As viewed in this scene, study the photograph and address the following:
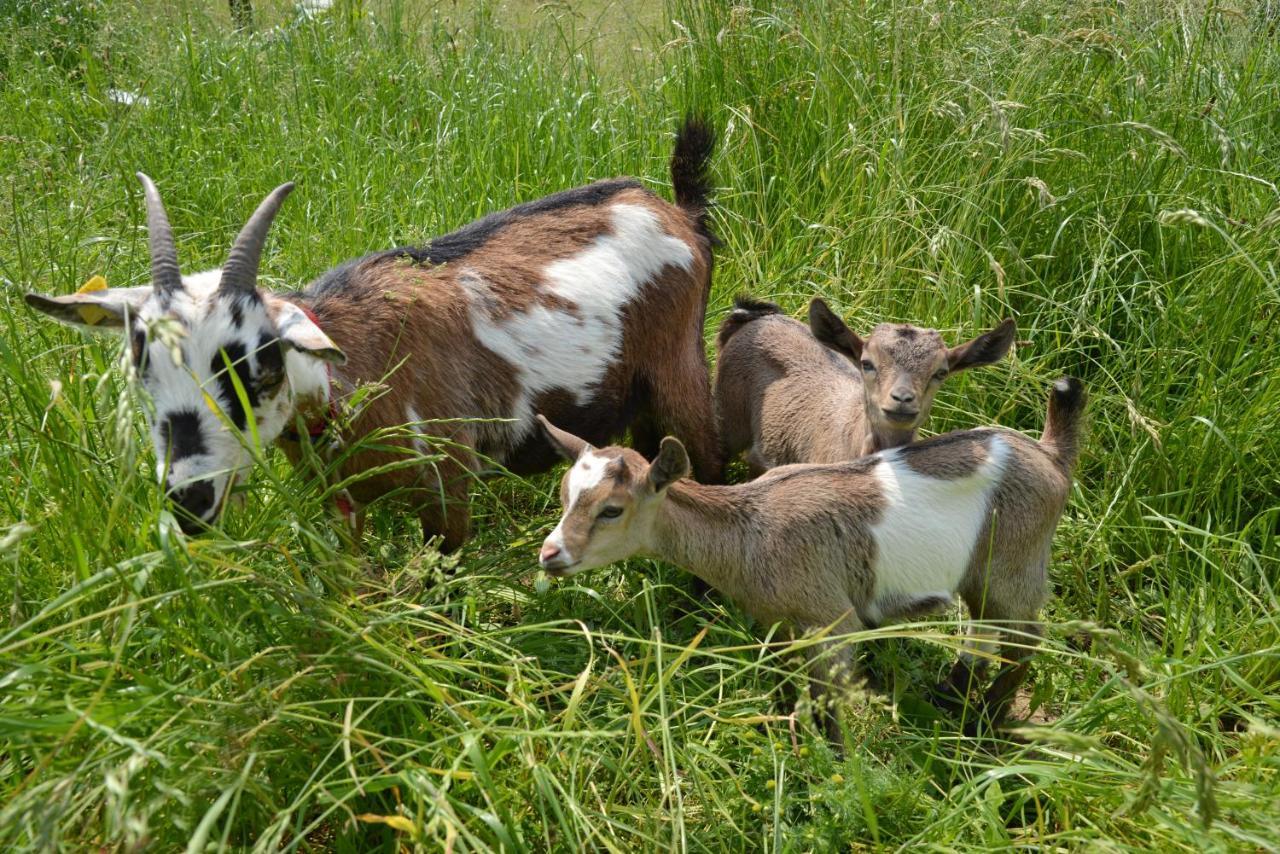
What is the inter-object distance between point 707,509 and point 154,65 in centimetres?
406

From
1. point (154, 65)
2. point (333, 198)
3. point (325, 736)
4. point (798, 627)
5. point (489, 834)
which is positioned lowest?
point (798, 627)

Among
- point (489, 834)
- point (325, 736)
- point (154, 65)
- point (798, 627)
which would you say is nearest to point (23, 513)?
point (325, 736)

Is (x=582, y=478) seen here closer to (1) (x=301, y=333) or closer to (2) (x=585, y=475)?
(2) (x=585, y=475)

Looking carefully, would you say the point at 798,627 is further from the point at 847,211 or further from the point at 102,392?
the point at 847,211

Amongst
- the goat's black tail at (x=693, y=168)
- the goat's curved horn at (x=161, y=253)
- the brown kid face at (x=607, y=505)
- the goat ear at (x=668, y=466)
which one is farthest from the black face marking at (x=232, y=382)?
the goat's black tail at (x=693, y=168)

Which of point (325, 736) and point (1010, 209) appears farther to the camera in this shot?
point (1010, 209)

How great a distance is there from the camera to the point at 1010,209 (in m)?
4.69

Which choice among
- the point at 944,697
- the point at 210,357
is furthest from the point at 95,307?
the point at 944,697

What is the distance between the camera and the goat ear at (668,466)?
3010mm

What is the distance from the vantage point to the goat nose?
2.65m

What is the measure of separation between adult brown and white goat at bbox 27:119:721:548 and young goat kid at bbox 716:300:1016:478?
0.84 ft

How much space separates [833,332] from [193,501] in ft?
6.76

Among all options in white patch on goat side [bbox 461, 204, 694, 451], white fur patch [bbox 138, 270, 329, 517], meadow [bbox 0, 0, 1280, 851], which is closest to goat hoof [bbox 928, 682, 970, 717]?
meadow [bbox 0, 0, 1280, 851]

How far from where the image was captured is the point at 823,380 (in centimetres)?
426
